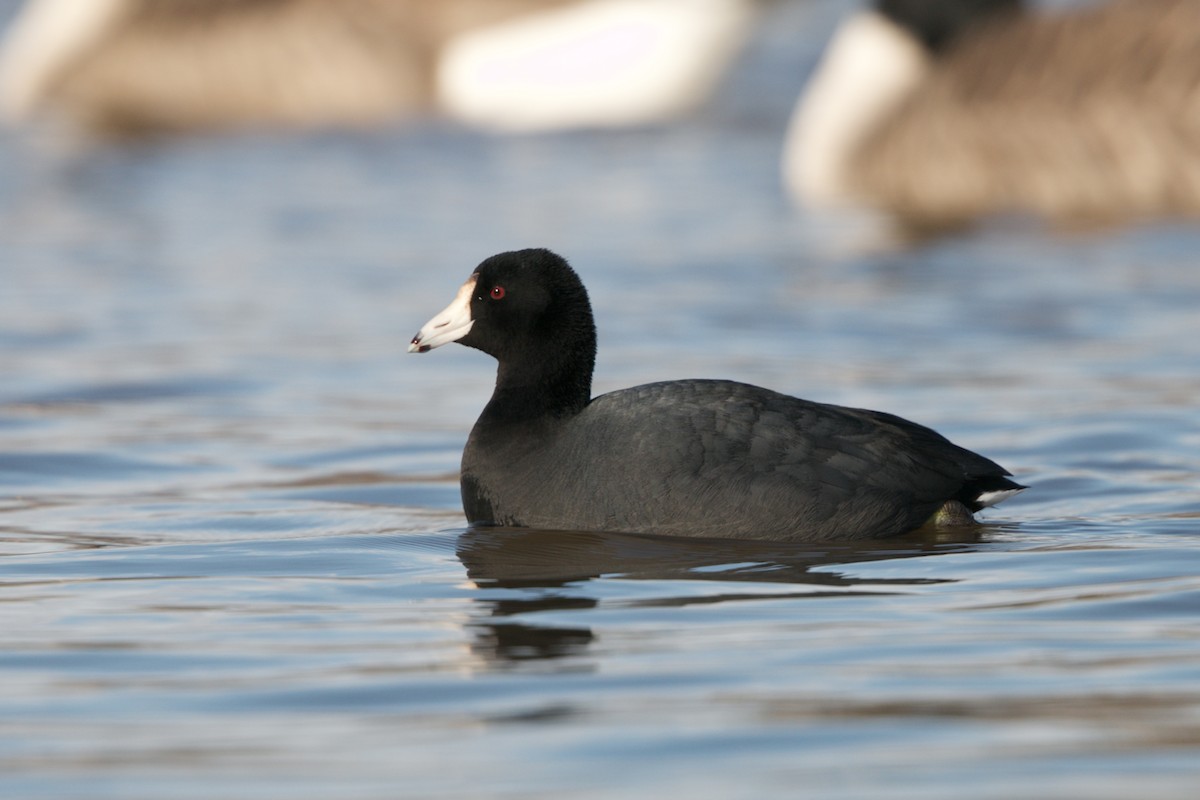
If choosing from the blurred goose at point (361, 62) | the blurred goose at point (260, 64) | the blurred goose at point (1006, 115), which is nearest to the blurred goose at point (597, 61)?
the blurred goose at point (361, 62)

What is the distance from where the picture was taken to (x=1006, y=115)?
53.5 feet

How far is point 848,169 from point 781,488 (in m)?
10.3

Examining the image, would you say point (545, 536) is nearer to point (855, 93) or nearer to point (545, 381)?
point (545, 381)

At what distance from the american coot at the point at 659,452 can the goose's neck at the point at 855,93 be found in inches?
380

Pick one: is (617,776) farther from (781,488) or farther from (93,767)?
(781,488)

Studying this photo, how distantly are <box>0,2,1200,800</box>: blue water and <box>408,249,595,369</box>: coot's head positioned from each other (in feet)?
2.30

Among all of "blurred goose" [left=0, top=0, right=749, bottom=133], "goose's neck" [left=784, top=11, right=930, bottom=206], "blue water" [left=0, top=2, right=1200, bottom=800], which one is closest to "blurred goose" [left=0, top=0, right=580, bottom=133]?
"blurred goose" [left=0, top=0, right=749, bottom=133]

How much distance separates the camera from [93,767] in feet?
15.2

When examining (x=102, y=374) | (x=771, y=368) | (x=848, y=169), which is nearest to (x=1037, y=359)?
(x=771, y=368)

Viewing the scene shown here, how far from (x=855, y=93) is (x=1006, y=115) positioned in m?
1.43

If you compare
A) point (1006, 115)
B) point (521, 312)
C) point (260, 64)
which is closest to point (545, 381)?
point (521, 312)

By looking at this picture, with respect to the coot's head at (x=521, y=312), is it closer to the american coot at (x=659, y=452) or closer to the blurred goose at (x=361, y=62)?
the american coot at (x=659, y=452)

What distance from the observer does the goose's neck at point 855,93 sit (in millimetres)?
16986

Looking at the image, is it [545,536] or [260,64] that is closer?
[545,536]
